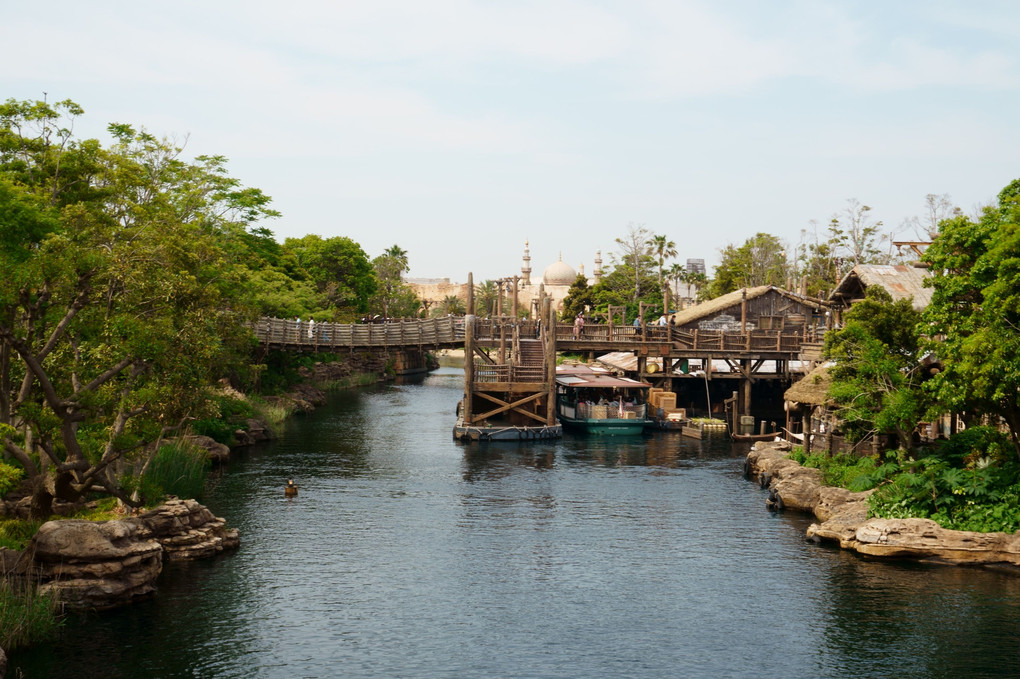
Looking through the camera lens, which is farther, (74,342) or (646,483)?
(646,483)

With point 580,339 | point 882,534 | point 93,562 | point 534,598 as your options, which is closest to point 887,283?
point 882,534

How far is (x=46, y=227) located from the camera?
23.1m

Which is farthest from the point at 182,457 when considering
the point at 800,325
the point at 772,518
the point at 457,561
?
the point at 800,325

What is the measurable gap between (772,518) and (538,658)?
15694mm

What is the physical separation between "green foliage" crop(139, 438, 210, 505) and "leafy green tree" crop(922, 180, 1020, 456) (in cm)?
2424

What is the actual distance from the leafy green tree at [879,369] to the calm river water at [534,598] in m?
4.55

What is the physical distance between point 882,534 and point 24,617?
22433 mm

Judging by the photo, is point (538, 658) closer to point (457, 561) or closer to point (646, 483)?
point (457, 561)

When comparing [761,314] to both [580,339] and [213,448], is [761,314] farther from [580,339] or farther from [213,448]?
[213,448]

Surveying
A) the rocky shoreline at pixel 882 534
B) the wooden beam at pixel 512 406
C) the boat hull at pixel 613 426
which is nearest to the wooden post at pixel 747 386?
the boat hull at pixel 613 426

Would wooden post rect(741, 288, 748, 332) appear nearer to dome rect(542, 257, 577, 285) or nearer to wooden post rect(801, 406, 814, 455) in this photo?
wooden post rect(801, 406, 814, 455)

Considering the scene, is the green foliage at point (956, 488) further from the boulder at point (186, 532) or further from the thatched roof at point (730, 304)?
the thatched roof at point (730, 304)

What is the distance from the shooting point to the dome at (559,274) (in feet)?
537

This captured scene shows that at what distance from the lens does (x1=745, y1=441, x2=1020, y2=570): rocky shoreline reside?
85.5ft
